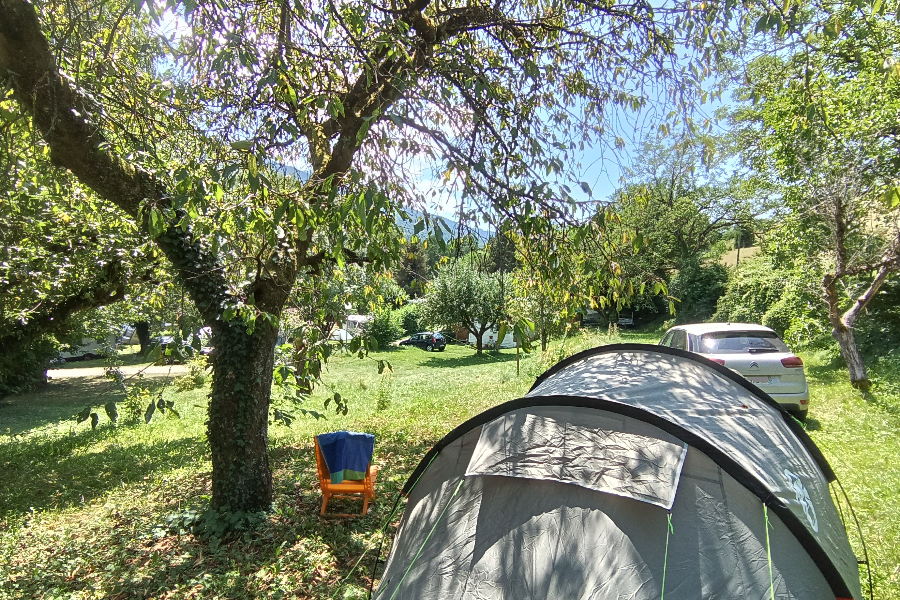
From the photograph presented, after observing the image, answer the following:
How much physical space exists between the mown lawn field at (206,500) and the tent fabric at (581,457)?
1235 millimetres

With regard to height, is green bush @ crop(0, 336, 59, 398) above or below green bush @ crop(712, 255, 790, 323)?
below

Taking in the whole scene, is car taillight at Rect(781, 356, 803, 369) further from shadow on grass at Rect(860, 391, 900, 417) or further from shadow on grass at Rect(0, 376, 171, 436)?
shadow on grass at Rect(0, 376, 171, 436)

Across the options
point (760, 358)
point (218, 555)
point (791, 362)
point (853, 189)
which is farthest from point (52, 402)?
point (853, 189)

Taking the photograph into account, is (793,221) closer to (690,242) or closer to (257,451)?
(257,451)

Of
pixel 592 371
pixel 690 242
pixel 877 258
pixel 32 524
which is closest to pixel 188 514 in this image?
pixel 32 524

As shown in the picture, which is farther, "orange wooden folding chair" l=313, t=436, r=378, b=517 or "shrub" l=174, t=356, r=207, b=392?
"shrub" l=174, t=356, r=207, b=392

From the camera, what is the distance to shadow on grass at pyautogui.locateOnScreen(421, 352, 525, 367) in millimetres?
27156

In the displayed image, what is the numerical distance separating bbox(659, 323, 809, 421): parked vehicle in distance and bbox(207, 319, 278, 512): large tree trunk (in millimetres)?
5592

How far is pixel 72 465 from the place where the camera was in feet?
27.4

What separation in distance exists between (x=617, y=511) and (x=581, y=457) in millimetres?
322

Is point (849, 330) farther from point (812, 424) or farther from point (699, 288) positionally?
point (699, 288)

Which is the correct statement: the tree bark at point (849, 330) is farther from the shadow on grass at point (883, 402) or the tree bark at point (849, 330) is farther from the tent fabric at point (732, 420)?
the tent fabric at point (732, 420)

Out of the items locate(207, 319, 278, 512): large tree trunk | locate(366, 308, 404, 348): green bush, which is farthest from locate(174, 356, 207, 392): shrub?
locate(366, 308, 404, 348): green bush

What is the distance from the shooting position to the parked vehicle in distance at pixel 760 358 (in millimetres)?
6707
